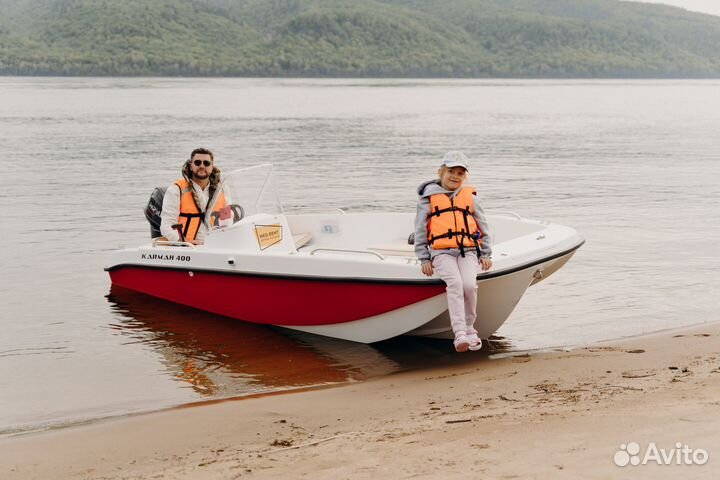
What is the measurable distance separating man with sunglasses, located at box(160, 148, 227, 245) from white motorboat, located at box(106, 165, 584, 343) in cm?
17

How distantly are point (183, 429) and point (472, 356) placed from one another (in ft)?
8.83

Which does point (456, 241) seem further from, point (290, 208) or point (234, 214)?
point (290, 208)

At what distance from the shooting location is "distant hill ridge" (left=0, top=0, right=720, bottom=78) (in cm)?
15000

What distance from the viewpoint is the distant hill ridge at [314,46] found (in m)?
150

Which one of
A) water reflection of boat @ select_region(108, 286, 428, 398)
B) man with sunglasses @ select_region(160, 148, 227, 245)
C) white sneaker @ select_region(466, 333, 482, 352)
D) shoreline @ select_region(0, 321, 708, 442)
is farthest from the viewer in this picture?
man with sunglasses @ select_region(160, 148, 227, 245)

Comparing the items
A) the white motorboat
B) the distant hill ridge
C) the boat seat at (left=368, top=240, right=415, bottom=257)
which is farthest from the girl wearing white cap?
the distant hill ridge

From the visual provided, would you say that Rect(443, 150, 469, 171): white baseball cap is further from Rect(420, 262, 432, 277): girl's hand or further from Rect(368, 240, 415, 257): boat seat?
Rect(368, 240, 415, 257): boat seat

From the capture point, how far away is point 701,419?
4.71 m

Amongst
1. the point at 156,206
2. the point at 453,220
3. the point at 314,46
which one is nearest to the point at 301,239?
the point at 156,206

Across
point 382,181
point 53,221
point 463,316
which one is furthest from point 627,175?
point 463,316

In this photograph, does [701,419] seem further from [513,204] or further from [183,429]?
[513,204]

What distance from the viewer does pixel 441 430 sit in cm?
501

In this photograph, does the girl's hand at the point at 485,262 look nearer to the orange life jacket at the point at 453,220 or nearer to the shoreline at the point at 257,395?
the orange life jacket at the point at 453,220

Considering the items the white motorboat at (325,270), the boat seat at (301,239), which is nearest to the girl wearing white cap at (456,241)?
the white motorboat at (325,270)
